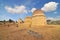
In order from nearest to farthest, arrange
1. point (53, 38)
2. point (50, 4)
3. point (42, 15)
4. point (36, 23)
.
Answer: point (53, 38) < point (50, 4) < point (36, 23) < point (42, 15)

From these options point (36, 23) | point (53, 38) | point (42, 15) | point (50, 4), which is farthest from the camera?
point (42, 15)

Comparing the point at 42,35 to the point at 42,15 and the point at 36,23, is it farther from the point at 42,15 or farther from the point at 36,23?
the point at 42,15

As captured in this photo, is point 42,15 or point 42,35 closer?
point 42,35

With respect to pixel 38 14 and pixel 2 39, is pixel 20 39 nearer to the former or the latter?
pixel 2 39

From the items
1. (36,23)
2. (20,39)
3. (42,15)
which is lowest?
(20,39)

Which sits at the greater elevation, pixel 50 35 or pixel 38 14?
pixel 38 14

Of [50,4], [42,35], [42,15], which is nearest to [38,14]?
[42,15]

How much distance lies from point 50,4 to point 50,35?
5.84 feet

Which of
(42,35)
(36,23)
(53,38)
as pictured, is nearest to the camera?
(53,38)

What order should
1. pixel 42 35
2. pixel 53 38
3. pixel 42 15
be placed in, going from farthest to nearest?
1. pixel 42 15
2. pixel 42 35
3. pixel 53 38

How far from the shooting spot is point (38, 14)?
870 cm

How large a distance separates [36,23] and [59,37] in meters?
3.44

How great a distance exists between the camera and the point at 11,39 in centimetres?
417

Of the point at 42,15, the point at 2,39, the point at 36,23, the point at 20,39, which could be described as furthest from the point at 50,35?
the point at 42,15
